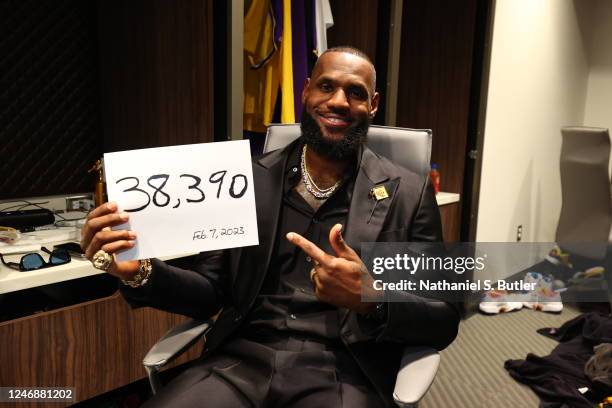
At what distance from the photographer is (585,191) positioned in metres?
3.48

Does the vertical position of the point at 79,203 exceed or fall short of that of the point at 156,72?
it falls short

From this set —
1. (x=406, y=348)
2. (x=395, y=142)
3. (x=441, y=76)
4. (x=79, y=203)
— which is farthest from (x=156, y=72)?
(x=441, y=76)

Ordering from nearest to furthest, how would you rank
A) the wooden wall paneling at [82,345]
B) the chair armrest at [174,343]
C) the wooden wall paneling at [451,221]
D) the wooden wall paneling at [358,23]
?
the chair armrest at [174,343]
the wooden wall paneling at [82,345]
the wooden wall paneling at [358,23]
the wooden wall paneling at [451,221]

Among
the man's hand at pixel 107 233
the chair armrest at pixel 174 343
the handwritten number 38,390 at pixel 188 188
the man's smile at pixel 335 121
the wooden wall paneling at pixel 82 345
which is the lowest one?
the wooden wall paneling at pixel 82 345

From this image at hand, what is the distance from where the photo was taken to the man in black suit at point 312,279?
112cm

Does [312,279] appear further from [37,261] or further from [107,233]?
[37,261]

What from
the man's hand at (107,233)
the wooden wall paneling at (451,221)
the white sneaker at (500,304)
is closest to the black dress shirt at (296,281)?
the man's hand at (107,233)

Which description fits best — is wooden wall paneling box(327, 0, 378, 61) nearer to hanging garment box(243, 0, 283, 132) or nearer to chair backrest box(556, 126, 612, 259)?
hanging garment box(243, 0, 283, 132)

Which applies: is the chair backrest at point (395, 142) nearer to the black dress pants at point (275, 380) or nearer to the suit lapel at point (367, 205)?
the suit lapel at point (367, 205)

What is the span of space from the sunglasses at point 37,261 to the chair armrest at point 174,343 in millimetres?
450

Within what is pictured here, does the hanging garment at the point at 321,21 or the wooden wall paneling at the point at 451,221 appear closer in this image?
the hanging garment at the point at 321,21

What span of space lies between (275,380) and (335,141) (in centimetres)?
64

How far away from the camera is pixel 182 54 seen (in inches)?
68.6

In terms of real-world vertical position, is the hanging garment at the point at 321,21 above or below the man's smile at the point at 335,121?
above
